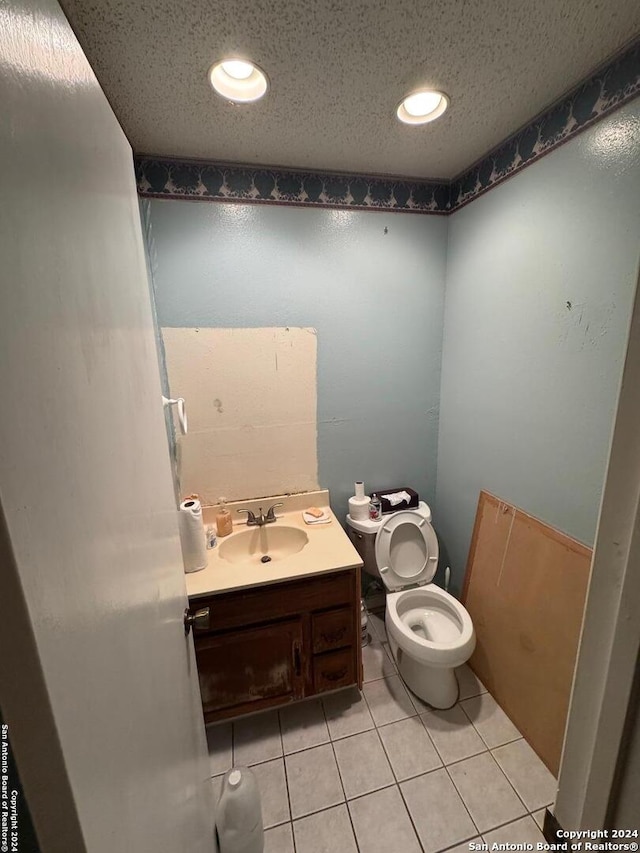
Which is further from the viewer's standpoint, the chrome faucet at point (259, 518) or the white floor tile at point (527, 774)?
the chrome faucet at point (259, 518)

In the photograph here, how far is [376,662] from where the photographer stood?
1812mm

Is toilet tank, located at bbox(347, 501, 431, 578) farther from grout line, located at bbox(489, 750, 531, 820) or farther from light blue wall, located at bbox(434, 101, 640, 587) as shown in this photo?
Answer: grout line, located at bbox(489, 750, 531, 820)

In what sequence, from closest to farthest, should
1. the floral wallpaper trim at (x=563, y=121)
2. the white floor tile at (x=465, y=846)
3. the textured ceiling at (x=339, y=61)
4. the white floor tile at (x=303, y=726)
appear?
the textured ceiling at (x=339, y=61)
the floral wallpaper trim at (x=563, y=121)
the white floor tile at (x=465, y=846)
the white floor tile at (x=303, y=726)

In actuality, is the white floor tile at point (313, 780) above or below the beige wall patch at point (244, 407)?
below

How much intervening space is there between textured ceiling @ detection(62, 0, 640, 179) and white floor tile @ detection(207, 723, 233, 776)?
94.6 inches

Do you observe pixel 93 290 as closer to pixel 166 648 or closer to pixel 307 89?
pixel 166 648

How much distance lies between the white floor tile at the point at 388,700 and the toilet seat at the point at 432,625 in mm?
276

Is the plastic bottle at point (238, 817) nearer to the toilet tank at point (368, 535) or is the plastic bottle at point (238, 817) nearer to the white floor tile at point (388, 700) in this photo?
the white floor tile at point (388, 700)

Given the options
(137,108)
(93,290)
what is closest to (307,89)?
(137,108)

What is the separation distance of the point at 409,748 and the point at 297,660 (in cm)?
58

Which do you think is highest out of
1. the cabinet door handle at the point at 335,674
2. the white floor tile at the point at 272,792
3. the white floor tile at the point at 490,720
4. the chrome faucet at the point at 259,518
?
the chrome faucet at the point at 259,518

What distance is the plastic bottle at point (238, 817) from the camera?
100cm

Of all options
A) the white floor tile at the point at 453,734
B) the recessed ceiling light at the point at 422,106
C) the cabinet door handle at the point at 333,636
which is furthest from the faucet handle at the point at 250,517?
the recessed ceiling light at the point at 422,106

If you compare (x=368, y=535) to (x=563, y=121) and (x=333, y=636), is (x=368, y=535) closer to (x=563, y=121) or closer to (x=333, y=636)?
(x=333, y=636)
